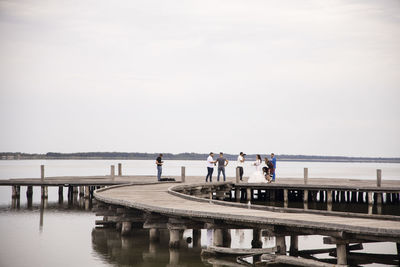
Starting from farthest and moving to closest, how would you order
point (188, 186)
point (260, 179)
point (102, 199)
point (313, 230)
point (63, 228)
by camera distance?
point (260, 179)
point (188, 186)
point (63, 228)
point (102, 199)
point (313, 230)

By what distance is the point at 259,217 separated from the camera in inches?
610

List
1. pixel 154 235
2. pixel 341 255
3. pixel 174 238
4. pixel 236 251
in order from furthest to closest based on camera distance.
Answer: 1. pixel 154 235
2. pixel 174 238
3. pixel 236 251
4. pixel 341 255

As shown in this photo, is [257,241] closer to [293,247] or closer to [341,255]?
[293,247]

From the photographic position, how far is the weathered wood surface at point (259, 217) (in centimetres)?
1338

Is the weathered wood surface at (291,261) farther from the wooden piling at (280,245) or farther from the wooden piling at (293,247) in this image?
the wooden piling at (293,247)

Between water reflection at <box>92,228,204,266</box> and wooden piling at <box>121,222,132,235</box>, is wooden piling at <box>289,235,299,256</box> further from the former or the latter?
wooden piling at <box>121,222,132,235</box>

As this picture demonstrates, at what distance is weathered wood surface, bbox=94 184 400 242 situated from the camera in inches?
527

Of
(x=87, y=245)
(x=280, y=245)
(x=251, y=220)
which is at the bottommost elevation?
(x=87, y=245)

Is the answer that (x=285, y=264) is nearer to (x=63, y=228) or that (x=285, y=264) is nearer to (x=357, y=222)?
(x=357, y=222)

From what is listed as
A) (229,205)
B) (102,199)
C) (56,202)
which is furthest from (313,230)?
(56,202)

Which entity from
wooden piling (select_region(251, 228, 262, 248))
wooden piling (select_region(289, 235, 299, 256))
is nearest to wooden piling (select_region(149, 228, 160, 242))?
wooden piling (select_region(251, 228, 262, 248))

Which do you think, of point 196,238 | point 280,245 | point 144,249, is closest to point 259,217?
point 280,245

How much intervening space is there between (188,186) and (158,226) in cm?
1025

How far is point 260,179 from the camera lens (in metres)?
34.2
